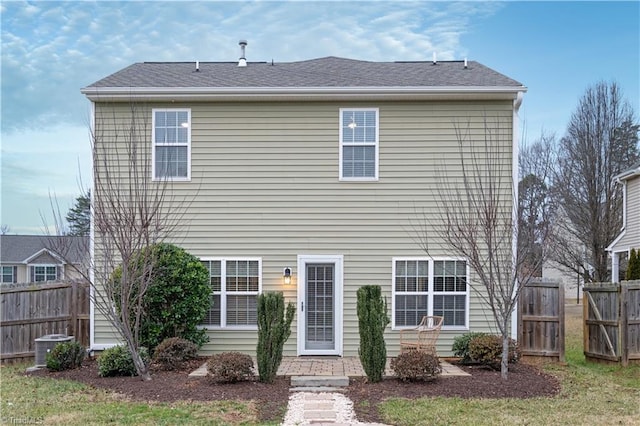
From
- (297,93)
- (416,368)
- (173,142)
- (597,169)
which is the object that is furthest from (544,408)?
(597,169)

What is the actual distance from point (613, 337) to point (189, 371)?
7.74 meters

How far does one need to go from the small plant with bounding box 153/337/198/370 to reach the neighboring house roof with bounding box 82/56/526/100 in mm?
4669

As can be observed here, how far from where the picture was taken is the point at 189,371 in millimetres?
7961

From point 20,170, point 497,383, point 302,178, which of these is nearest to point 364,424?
point 497,383

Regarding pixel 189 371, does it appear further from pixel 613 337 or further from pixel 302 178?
pixel 613 337

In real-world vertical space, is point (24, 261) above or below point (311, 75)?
below

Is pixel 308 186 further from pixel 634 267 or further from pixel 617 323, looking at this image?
pixel 634 267

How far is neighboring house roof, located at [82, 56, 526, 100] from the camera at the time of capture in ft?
30.2

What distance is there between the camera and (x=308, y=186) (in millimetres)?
9469

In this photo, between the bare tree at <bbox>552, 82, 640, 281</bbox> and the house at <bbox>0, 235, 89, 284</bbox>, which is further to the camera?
the house at <bbox>0, 235, 89, 284</bbox>

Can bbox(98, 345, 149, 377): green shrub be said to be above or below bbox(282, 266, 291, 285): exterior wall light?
below

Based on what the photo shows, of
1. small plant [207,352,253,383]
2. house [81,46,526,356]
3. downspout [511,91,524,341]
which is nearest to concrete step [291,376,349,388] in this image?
small plant [207,352,253,383]

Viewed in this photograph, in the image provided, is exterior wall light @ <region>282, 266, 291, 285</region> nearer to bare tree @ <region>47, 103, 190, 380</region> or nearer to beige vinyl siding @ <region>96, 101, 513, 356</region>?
beige vinyl siding @ <region>96, 101, 513, 356</region>

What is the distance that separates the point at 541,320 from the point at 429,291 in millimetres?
2224
